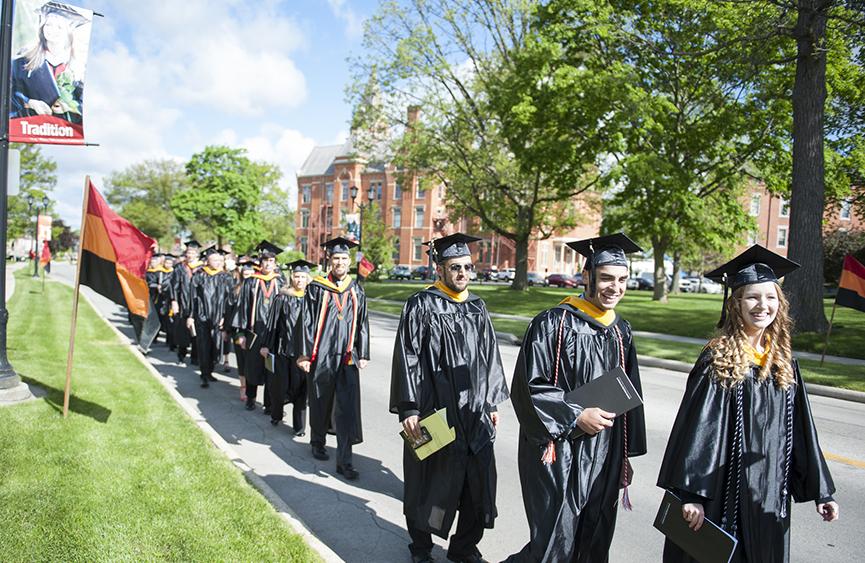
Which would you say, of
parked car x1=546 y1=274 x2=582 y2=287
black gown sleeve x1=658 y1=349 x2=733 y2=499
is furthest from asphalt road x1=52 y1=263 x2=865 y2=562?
parked car x1=546 y1=274 x2=582 y2=287

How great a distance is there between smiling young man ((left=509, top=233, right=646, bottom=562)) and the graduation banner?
6551 mm

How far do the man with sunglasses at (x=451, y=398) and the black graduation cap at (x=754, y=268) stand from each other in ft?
5.54

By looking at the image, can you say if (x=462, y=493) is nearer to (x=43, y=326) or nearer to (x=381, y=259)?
(x=43, y=326)

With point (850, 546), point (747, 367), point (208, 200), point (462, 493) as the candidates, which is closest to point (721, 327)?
point (747, 367)

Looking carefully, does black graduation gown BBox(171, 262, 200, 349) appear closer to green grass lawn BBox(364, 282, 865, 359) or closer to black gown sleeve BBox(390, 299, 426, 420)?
black gown sleeve BBox(390, 299, 426, 420)

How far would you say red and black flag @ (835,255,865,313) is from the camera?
11.2m

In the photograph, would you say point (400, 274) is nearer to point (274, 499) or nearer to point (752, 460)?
point (274, 499)

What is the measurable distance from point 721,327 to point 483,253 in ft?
228

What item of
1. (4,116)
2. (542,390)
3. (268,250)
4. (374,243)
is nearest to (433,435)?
(542,390)

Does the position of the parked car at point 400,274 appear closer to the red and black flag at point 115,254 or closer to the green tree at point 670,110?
the green tree at point 670,110

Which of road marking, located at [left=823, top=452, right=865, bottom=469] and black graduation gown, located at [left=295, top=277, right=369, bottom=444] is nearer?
black graduation gown, located at [left=295, top=277, right=369, bottom=444]

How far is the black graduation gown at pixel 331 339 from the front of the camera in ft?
20.2

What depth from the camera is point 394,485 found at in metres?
5.70

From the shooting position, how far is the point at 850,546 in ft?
14.6
